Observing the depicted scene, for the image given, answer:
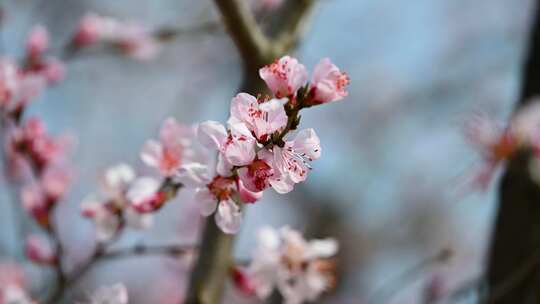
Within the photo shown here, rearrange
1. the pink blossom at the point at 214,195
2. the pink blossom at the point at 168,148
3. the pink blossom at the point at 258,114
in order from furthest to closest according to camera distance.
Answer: the pink blossom at the point at 168,148, the pink blossom at the point at 214,195, the pink blossom at the point at 258,114

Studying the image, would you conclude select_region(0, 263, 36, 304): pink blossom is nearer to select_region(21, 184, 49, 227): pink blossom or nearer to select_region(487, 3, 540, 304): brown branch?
select_region(21, 184, 49, 227): pink blossom

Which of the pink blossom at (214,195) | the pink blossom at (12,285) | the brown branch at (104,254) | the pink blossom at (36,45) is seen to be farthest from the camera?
the pink blossom at (36,45)

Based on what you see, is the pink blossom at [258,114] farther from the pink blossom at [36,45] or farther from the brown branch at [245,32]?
the pink blossom at [36,45]

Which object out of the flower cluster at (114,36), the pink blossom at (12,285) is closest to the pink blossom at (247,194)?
the pink blossom at (12,285)

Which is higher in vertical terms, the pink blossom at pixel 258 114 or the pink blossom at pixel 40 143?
the pink blossom at pixel 40 143

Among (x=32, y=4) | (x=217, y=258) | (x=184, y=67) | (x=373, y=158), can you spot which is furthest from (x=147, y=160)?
(x=184, y=67)

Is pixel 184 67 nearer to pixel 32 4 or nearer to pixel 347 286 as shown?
pixel 32 4

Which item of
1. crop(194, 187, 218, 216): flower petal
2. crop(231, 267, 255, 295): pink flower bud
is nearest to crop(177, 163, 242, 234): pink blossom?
crop(194, 187, 218, 216): flower petal
